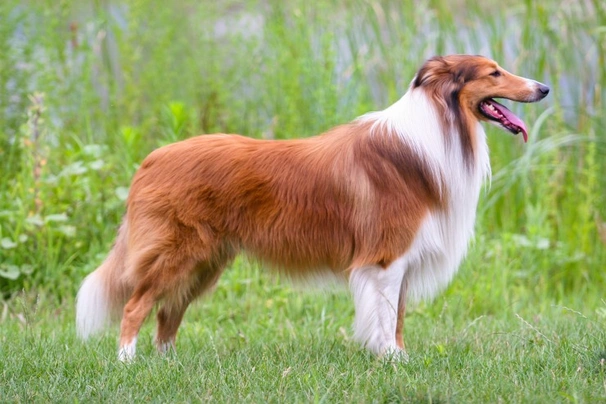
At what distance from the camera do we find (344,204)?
5.05 metres

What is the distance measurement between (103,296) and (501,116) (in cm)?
262

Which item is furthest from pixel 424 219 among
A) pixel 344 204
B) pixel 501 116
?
pixel 501 116

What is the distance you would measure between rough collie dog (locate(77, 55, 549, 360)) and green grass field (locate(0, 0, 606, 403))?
32cm

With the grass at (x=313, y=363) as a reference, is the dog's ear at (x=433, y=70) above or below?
above

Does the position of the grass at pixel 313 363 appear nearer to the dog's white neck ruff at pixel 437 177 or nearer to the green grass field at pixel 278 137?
the green grass field at pixel 278 137

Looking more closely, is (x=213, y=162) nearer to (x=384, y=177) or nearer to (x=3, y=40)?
(x=384, y=177)

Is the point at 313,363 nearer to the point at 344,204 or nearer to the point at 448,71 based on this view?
the point at 344,204

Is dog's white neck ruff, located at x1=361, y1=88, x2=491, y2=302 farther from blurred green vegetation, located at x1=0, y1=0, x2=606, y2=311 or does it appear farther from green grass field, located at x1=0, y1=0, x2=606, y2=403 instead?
blurred green vegetation, located at x1=0, y1=0, x2=606, y2=311

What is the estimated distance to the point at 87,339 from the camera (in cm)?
538

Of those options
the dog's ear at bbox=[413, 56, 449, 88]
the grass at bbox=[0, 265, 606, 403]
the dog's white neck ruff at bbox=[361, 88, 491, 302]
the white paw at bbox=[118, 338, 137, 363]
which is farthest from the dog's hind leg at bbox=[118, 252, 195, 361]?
the dog's ear at bbox=[413, 56, 449, 88]

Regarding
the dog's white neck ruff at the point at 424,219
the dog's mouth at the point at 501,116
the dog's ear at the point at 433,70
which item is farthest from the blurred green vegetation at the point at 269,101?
the dog's ear at the point at 433,70

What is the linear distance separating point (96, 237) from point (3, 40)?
198cm

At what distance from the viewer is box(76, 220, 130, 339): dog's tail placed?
5320 mm

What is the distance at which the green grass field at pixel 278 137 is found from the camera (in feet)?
17.6
